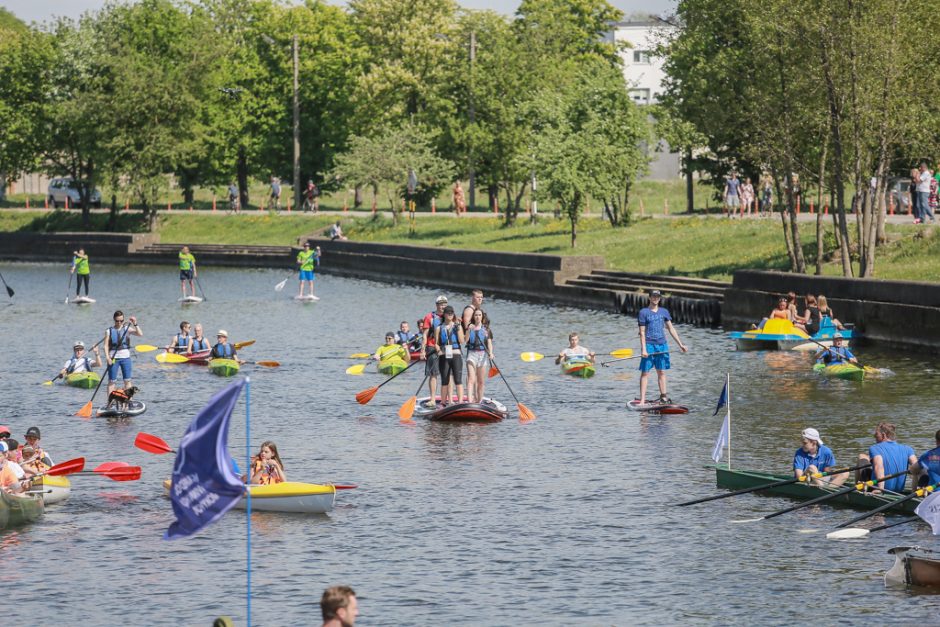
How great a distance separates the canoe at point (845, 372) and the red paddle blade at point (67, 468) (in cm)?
2029

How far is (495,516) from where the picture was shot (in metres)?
22.9

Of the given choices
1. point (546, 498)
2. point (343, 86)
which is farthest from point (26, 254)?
point (546, 498)

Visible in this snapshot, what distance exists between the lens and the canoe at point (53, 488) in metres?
23.6

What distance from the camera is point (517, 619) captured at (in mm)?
17719

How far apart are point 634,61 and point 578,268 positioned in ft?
287

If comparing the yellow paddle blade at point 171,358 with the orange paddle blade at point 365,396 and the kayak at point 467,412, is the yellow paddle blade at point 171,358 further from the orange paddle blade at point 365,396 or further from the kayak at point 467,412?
the kayak at point 467,412

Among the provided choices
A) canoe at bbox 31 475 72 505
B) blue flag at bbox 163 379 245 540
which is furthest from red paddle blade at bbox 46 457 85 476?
blue flag at bbox 163 379 245 540

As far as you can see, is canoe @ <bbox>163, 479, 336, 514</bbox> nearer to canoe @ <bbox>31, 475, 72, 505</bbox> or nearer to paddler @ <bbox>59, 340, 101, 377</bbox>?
canoe @ <bbox>31, 475, 72, 505</bbox>

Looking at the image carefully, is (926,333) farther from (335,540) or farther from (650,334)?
(335,540)

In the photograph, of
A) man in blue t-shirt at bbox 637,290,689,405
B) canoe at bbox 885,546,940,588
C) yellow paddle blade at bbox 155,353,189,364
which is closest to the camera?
Result: canoe at bbox 885,546,940,588

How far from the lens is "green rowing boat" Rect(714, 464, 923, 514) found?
2147 cm

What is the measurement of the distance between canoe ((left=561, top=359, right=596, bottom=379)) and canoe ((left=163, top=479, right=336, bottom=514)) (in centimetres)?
1683

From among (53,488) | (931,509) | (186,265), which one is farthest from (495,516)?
(186,265)

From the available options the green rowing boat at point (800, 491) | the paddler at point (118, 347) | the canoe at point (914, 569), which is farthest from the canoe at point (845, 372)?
the canoe at point (914, 569)
